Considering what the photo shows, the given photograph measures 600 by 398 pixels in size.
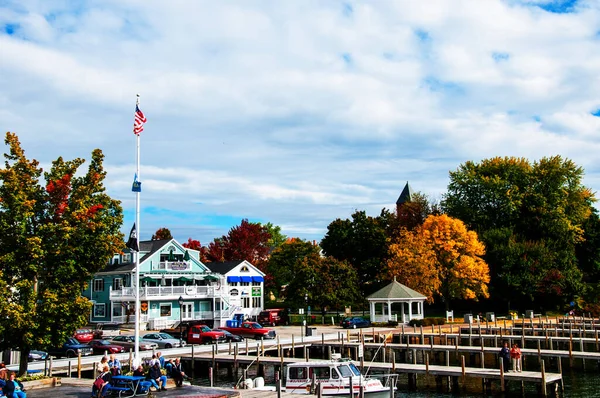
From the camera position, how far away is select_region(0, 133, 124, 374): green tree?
90.4 ft

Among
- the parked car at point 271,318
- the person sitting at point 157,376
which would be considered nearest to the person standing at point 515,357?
the person sitting at point 157,376

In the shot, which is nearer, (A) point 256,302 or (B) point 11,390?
(B) point 11,390

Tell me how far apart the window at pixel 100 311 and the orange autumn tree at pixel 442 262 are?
3239 cm

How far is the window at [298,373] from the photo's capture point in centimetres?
2953

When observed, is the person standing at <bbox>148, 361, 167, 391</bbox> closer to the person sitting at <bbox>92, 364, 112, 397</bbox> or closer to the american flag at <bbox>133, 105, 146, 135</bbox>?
the person sitting at <bbox>92, 364, 112, 397</bbox>

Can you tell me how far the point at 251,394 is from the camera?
25.8 meters

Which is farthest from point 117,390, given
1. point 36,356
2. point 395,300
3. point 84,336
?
Answer: point 395,300

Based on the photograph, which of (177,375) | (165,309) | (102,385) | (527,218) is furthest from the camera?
(527,218)

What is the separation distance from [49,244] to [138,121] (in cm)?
757

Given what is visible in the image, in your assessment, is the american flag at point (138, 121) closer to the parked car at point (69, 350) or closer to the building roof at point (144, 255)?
the parked car at point (69, 350)

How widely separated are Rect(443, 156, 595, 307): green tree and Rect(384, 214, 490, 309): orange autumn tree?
17.2 ft

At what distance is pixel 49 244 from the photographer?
93.6 feet

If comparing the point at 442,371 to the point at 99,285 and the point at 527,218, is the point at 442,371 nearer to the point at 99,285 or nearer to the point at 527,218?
the point at 99,285

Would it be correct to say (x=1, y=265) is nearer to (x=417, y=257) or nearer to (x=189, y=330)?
(x=189, y=330)
